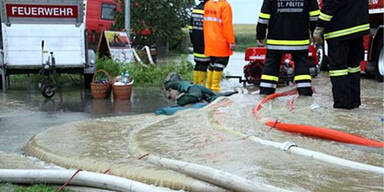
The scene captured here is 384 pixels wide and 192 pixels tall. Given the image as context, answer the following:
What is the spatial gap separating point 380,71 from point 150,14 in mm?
13311

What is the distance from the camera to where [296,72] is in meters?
6.76

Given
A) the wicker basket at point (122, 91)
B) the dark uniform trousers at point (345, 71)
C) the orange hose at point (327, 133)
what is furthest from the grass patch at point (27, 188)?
the wicker basket at point (122, 91)

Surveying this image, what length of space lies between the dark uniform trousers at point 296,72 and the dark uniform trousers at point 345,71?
2.82ft

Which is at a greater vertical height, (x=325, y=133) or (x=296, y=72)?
(x=296, y=72)

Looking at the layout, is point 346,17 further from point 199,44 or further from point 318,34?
point 199,44

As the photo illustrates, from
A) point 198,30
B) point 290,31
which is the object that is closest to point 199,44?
point 198,30

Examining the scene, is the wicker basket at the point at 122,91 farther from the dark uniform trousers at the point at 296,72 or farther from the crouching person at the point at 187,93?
the dark uniform trousers at the point at 296,72

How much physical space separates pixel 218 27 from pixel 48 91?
3.10 m

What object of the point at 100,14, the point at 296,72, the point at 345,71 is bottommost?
the point at 296,72

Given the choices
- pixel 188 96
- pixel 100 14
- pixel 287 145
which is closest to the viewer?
pixel 287 145

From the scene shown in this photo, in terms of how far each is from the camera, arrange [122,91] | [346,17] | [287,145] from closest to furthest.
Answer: [287,145], [346,17], [122,91]

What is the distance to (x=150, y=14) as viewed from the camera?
70.3 feet

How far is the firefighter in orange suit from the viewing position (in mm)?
8406

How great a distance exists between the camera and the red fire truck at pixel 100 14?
22.3 m
